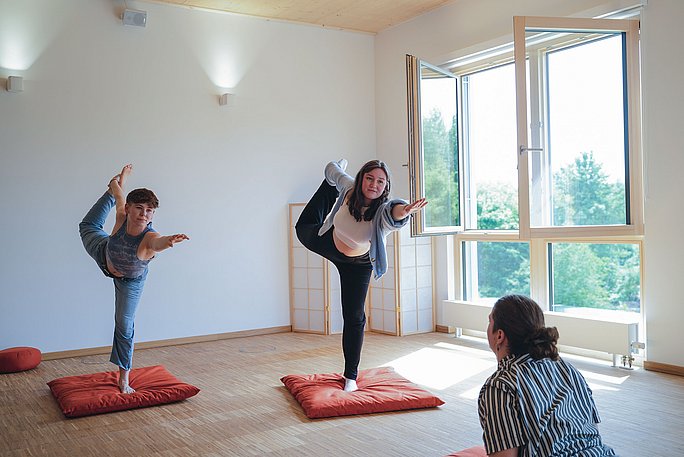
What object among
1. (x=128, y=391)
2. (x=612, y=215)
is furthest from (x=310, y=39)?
(x=128, y=391)

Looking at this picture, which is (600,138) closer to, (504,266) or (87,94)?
(504,266)

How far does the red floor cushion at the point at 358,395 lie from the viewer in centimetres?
349

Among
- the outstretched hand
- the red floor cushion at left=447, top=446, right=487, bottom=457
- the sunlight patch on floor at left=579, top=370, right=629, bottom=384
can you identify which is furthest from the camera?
the sunlight patch on floor at left=579, top=370, right=629, bottom=384

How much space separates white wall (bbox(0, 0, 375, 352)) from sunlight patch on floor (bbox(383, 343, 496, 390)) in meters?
1.67

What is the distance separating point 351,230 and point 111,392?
1.64 m

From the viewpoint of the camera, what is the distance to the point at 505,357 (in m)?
1.67

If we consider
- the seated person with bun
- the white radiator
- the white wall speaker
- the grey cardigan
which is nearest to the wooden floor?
the white radiator

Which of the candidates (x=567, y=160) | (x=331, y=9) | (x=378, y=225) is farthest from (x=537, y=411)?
(x=331, y=9)

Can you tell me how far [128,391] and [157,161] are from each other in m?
2.31

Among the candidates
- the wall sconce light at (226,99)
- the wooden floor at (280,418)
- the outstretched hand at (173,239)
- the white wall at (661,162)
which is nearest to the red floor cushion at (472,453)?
the wooden floor at (280,418)

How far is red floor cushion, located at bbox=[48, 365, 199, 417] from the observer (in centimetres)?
353

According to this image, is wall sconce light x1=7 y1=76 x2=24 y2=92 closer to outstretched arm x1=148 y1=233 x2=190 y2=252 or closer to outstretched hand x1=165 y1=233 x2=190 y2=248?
outstretched arm x1=148 y1=233 x2=190 y2=252

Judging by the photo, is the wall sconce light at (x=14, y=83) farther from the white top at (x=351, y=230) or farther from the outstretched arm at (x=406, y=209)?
the outstretched arm at (x=406, y=209)

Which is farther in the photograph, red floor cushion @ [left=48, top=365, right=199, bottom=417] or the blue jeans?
the blue jeans
